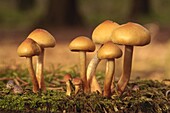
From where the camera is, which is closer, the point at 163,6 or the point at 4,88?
the point at 4,88

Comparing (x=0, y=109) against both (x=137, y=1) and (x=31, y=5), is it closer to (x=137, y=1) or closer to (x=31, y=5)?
(x=137, y=1)

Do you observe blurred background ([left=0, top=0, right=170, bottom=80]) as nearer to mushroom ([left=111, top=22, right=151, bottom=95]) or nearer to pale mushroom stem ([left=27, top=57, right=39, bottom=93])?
pale mushroom stem ([left=27, top=57, right=39, bottom=93])

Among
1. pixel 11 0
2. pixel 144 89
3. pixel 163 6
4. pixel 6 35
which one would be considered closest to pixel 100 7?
pixel 163 6

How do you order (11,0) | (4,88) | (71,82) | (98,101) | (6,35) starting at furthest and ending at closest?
(11,0)
(6,35)
(4,88)
(71,82)
(98,101)

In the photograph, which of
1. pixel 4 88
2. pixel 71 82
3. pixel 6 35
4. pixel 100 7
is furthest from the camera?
pixel 100 7

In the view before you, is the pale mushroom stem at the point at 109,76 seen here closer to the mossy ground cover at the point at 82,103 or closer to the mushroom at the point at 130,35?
the mossy ground cover at the point at 82,103

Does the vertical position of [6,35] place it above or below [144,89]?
below
